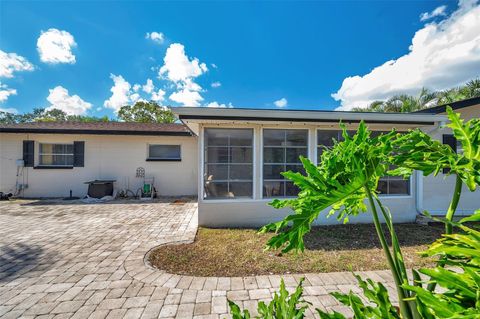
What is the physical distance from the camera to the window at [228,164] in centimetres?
553

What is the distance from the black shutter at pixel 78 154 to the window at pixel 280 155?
8.82 meters

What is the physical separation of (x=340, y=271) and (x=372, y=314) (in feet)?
8.49

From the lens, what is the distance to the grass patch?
333 centimetres

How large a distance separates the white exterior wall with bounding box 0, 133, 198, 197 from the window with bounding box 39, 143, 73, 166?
0.99ft

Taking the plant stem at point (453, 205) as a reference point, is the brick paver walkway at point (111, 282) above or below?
below

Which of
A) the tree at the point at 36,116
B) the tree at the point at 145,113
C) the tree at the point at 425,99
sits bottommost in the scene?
the tree at the point at 425,99

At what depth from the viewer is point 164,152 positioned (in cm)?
1029

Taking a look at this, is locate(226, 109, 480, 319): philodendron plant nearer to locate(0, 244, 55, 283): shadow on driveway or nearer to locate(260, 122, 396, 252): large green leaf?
locate(260, 122, 396, 252): large green leaf

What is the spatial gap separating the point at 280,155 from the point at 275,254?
2.65 metres

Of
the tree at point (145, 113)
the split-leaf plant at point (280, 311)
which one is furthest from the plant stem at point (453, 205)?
the tree at point (145, 113)

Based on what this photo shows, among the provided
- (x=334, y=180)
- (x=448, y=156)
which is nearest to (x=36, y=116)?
(x=334, y=180)

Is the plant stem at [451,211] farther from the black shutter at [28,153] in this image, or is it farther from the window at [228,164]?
the black shutter at [28,153]

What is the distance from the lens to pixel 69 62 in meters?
Result: 13.9

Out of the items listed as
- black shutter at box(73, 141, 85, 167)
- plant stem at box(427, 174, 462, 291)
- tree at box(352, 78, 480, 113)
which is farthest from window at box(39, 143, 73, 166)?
tree at box(352, 78, 480, 113)
